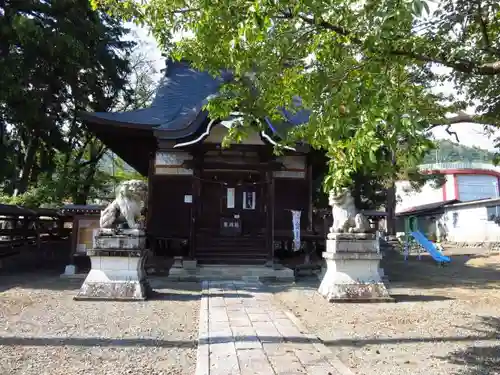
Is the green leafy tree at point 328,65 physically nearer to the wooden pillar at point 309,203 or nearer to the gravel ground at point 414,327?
the gravel ground at point 414,327

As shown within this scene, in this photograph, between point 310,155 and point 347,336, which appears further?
point 310,155

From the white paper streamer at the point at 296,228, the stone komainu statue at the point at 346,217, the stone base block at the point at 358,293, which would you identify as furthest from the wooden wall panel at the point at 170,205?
the stone base block at the point at 358,293

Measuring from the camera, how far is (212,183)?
13.1 metres

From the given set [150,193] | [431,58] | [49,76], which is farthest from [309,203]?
[49,76]

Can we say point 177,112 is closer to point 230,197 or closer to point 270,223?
point 230,197

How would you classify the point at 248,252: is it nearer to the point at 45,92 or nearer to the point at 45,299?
the point at 45,299

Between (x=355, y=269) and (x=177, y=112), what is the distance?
830 cm

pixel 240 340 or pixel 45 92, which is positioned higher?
pixel 45 92

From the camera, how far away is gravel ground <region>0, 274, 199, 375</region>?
13.6 ft

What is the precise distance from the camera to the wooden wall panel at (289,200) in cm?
1334

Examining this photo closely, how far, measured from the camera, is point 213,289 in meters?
8.87

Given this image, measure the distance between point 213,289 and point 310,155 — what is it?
5790mm

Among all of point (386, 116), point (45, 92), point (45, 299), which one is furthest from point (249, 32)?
point (45, 92)

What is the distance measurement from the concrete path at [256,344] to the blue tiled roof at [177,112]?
13.0 ft
